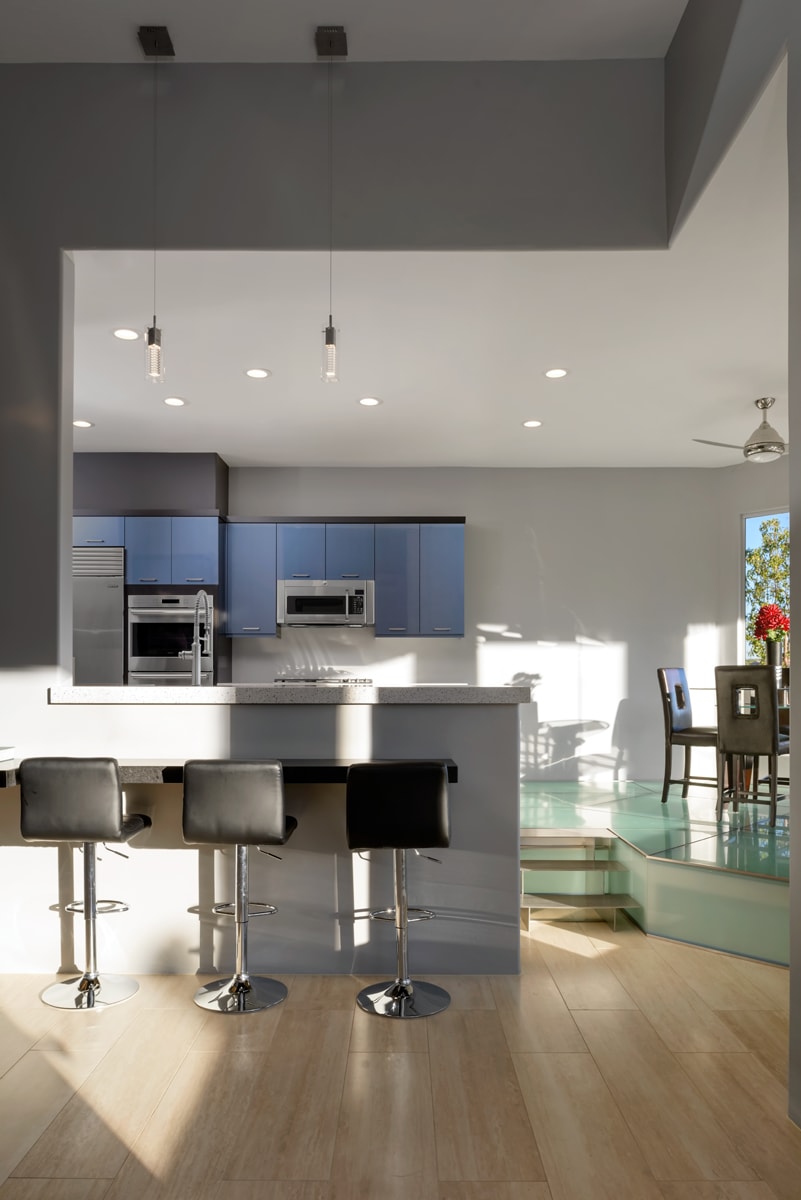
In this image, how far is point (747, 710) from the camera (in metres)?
5.31

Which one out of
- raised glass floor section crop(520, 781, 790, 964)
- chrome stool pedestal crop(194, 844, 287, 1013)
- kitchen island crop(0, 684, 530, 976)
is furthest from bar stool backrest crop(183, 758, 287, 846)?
raised glass floor section crop(520, 781, 790, 964)

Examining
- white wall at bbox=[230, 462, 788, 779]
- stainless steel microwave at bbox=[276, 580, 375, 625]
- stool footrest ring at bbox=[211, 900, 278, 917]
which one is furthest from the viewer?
white wall at bbox=[230, 462, 788, 779]

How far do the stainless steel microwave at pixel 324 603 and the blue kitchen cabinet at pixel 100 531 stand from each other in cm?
125

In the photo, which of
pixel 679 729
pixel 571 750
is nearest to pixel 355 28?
pixel 679 729

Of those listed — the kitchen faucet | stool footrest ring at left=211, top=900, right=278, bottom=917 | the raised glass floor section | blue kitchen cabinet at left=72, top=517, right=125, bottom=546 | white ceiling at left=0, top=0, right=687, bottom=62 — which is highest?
white ceiling at left=0, top=0, right=687, bottom=62

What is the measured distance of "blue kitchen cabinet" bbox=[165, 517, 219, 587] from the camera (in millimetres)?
6375

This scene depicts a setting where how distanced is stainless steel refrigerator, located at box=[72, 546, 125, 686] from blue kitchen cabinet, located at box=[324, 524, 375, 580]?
155 centimetres

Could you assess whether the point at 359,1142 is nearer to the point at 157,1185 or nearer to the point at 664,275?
the point at 157,1185

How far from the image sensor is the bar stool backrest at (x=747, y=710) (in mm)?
5012

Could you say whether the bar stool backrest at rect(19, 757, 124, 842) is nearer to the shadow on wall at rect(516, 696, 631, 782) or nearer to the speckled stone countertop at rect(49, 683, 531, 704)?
the speckled stone countertop at rect(49, 683, 531, 704)

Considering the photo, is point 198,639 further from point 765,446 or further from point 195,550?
point 765,446

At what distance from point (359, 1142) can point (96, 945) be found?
1540mm

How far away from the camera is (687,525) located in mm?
7086

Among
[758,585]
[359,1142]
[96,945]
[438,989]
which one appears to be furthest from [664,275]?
[758,585]
